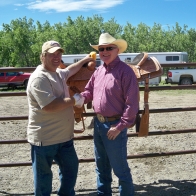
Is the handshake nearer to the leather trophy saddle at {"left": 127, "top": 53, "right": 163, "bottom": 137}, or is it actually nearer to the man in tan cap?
the man in tan cap

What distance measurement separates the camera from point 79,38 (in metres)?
44.7

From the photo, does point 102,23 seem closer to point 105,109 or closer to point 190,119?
point 190,119

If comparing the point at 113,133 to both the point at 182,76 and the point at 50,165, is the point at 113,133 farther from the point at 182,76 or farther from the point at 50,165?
the point at 182,76

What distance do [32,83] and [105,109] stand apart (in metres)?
0.66

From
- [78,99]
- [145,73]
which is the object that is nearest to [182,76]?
[145,73]

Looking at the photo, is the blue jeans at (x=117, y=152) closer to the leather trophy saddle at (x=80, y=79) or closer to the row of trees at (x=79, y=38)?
the leather trophy saddle at (x=80, y=79)

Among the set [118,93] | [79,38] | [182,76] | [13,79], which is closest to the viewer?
[118,93]

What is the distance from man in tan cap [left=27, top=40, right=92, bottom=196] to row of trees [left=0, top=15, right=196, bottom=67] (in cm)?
3403

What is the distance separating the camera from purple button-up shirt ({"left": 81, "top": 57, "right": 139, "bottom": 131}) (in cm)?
274

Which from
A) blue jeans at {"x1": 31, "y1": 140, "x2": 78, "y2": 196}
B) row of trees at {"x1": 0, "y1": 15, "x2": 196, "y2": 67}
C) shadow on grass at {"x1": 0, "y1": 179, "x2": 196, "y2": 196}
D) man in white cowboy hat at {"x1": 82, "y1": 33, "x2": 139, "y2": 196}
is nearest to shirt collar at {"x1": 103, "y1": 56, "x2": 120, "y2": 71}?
man in white cowboy hat at {"x1": 82, "y1": 33, "x2": 139, "y2": 196}

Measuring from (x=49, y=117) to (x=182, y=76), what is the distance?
17.9m

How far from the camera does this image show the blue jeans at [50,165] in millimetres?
2871

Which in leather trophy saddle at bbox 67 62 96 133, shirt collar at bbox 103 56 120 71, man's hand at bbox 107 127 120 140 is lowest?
man's hand at bbox 107 127 120 140

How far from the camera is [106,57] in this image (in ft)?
9.39
